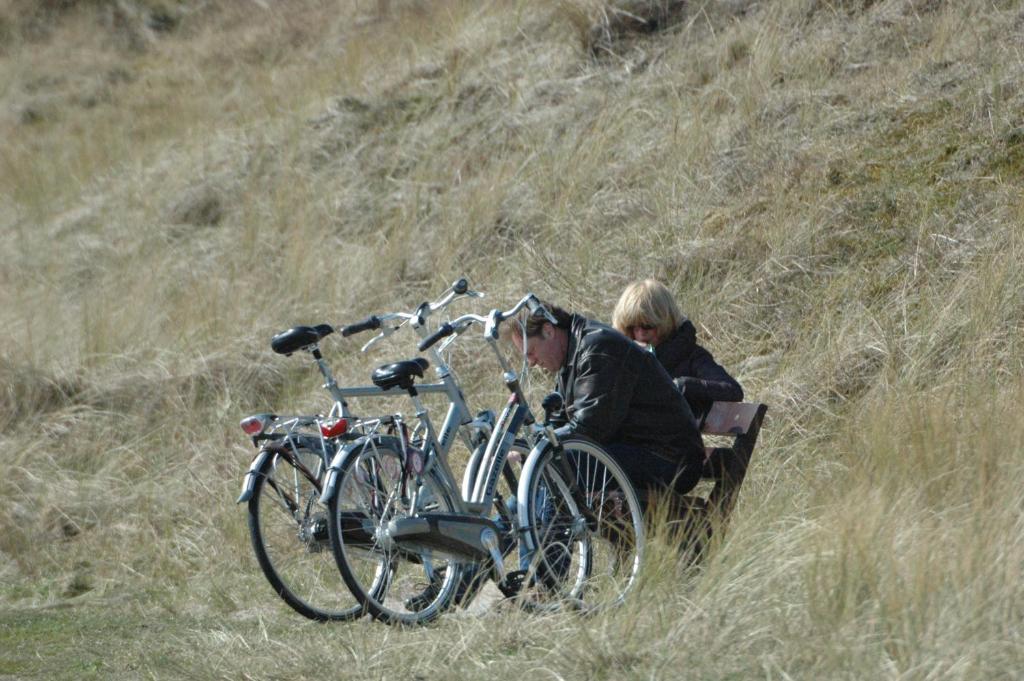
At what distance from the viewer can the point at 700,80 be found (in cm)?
1222

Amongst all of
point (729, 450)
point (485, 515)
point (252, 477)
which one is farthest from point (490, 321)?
point (729, 450)

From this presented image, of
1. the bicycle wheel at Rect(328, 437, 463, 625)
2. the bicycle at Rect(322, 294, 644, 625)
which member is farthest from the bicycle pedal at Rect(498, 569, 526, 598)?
the bicycle wheel at Rect(328, 437, 463, 625)

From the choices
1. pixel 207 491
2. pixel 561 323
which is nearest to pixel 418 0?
pixel 207 491

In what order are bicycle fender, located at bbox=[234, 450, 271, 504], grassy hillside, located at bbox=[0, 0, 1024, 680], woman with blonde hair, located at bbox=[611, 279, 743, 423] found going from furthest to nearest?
woman with blonde hair, located at bbox=[611, 279, 743, 423]
bicycle fender, located at bbox=[234, 450, 271, 504]
grassy hillside, located at bbox=[0, 0, 1024, 680]

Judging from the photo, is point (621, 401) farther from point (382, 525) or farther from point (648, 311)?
point (382, 525)

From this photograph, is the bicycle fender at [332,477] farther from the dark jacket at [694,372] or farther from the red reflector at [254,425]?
the dark jacket at [694,372]

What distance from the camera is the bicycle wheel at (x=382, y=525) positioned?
5.63m

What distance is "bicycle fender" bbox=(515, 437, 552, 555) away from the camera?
5930mm

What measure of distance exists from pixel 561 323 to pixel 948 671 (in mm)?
2723

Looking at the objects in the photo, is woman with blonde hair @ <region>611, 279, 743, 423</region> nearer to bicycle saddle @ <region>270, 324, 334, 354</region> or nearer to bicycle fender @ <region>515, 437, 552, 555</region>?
bicycle fender @ <region>515, 437, 552, 555</region>

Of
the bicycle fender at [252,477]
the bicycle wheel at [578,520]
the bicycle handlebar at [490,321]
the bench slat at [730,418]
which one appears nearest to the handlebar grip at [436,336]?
the bicycle handlebar at [490,321]

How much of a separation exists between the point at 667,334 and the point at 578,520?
4.07 feet

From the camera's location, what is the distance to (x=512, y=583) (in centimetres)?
592

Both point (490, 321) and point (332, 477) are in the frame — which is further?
point (490, 321)
